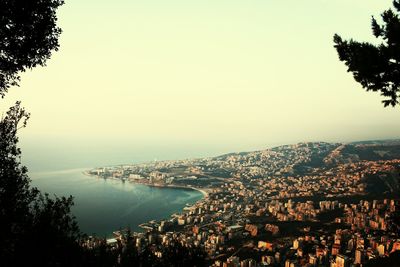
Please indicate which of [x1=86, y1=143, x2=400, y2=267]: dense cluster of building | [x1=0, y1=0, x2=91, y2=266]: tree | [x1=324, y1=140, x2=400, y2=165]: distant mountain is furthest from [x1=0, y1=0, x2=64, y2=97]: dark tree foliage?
[x1=324, y1=140, x2=400, y2=165]: distant mountain

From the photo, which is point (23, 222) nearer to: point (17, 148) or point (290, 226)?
point (17, 148)

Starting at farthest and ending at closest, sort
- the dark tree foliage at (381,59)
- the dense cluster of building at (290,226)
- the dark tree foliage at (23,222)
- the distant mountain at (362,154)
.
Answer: the distant mountain at (362,154), the dense cluster of building at (290,226), the dark tree foliage at (381,59), the dark tree foliage at (23,222)

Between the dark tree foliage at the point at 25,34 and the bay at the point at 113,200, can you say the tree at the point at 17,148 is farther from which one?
the bay at the point at 113,200

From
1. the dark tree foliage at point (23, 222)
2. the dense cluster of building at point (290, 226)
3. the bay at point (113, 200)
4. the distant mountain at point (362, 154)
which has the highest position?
the dark tree foliage at point (23, 222)

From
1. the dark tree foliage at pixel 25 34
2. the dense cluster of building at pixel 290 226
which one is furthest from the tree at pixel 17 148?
the dense cluster of building at pixel 290 226

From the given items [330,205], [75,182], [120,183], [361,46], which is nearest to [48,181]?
[75,182]

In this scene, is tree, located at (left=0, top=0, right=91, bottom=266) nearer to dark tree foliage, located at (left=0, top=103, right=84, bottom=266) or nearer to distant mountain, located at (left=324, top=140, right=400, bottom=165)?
dark tree foliage, located at (left=0, top=103, right=84, bottom=266)

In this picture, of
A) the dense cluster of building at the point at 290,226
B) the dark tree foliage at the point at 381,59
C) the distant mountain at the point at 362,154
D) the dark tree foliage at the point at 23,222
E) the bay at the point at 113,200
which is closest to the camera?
the dark tree foliage at the point at 23,222
